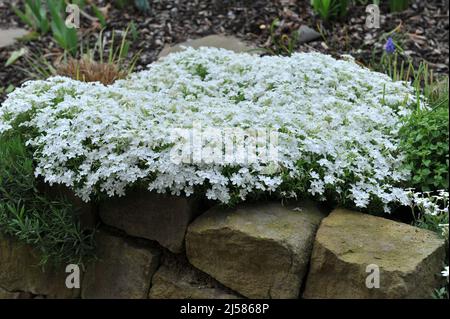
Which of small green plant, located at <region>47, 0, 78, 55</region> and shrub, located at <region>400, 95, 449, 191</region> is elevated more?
shrub, located at <region>400, 95, 449, 191</region>

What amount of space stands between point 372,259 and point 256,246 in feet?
1.51

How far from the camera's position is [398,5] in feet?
16.7

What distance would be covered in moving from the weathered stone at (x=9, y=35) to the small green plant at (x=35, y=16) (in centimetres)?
10

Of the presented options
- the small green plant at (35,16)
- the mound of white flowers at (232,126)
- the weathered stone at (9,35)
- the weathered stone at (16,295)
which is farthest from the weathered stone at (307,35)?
the weathered stone at (16,295)

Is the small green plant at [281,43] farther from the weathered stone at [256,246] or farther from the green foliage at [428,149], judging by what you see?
the weathered stone at [256,246]

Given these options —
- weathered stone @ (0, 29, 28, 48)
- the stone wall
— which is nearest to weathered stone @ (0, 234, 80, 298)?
the stone wall

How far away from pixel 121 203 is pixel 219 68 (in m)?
1.26

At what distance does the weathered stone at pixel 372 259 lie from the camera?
2375 mm

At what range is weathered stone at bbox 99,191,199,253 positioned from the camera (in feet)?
A: 9.06

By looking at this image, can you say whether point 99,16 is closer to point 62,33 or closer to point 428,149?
point 62,33

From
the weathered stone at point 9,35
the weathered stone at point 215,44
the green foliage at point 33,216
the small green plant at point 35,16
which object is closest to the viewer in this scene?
the green foliage at point 33,216

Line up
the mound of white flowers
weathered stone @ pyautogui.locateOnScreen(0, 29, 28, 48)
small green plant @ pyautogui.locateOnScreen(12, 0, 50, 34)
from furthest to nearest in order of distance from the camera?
weathered stone @ pyautogui.locateOnScreen(0, 29, 28, 48)
small green plant @ pyautogui.locateOnScreen(12, 0, 50, 34)
the mound of white flowers

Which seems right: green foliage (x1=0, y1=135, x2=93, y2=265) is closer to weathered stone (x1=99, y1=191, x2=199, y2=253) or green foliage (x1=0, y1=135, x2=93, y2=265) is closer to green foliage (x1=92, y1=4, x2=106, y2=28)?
weathered stone (x1=99, y1=191, x2=199, y2=253)

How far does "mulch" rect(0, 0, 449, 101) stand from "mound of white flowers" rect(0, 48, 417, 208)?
124cm
